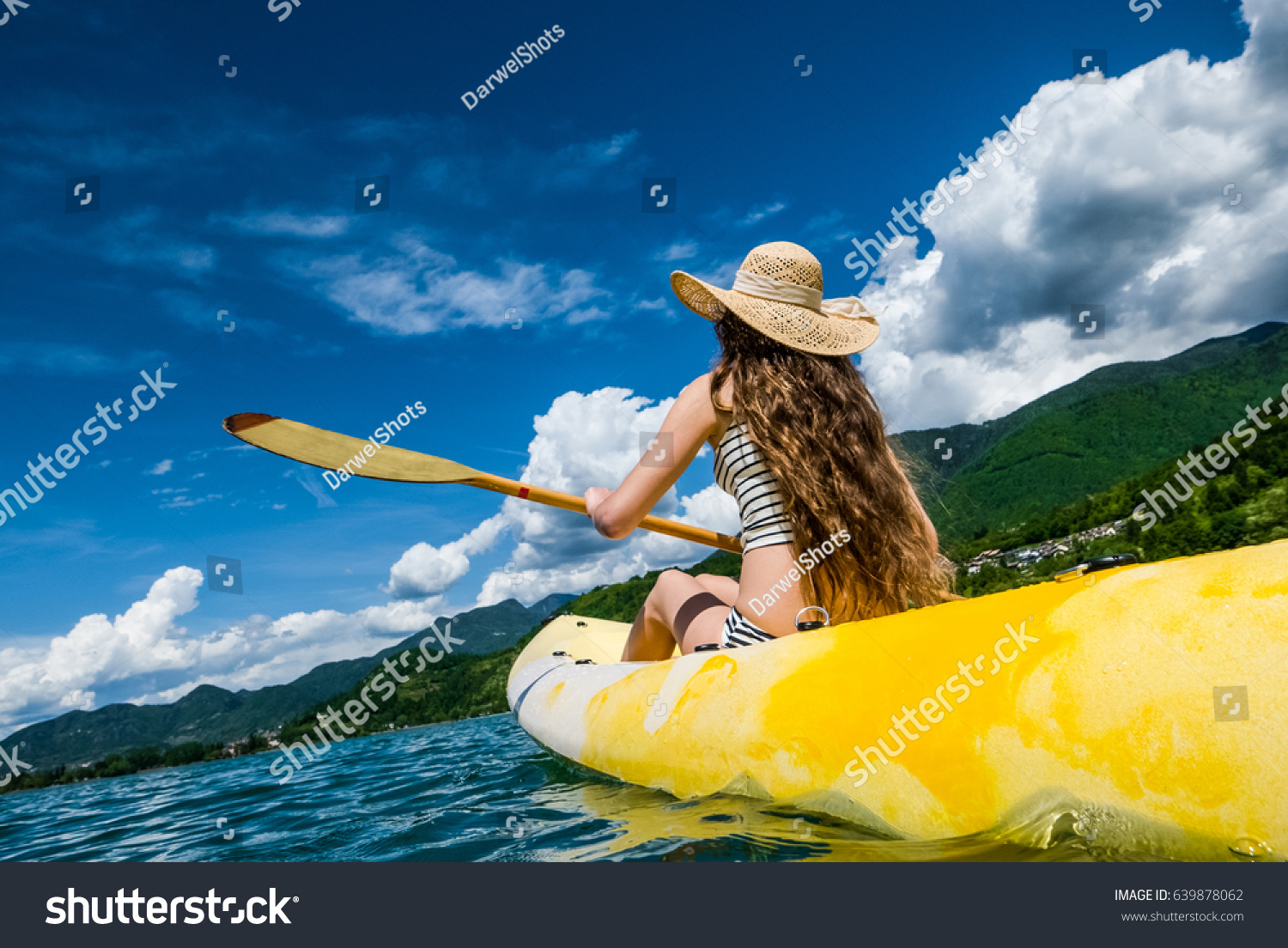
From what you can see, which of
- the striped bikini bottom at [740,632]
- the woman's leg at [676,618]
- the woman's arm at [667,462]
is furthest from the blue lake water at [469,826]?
the woman's arm at [667,462]

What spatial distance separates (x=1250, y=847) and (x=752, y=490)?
1.73m

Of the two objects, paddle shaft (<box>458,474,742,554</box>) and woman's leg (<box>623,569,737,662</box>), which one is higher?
paddle shaft (<box>458,474,742,554</box>)

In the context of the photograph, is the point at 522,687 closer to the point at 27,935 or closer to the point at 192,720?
the point at 27,935

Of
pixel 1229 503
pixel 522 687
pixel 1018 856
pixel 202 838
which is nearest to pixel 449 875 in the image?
pixel 1018 856

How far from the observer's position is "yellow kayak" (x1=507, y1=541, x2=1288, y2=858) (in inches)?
58.1

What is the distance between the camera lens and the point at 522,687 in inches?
193

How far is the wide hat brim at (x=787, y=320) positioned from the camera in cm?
290

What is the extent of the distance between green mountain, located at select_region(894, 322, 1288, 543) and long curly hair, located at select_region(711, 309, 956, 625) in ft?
140

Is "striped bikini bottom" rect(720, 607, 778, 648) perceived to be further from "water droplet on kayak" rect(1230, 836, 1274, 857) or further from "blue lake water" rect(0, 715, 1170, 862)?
"water droplet on kayak" rect(1230, 836, 1274, 857)

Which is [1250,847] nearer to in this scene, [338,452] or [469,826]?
[469,826]

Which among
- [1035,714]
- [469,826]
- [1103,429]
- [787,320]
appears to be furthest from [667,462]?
[1103,429]

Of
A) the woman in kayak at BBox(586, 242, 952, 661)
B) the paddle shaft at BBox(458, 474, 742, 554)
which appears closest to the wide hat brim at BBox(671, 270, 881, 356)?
the woman in kayak at BBox(586, 242, 952, 661)

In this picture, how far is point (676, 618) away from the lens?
333 cm

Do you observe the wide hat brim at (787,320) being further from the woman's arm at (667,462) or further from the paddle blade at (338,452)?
the paddle blade at (338,452)
